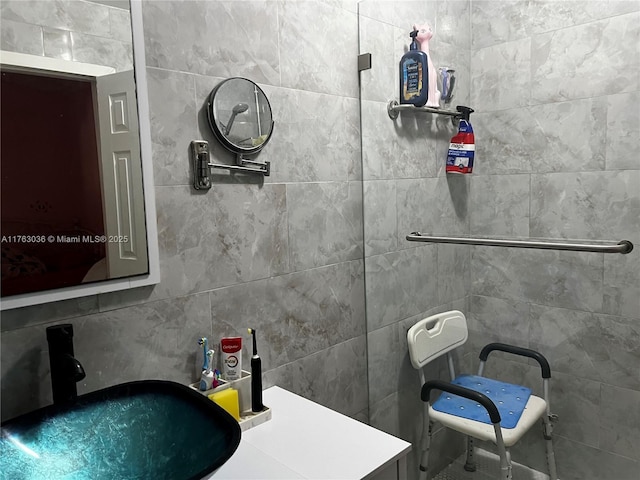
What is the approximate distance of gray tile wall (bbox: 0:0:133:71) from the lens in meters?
0.99

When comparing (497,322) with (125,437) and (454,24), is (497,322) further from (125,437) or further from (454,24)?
(125,437)

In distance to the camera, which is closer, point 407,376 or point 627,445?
point 627,445

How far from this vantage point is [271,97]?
59.1 inches

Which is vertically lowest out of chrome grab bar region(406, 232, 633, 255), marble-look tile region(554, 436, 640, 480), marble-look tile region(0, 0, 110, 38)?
marble-look tile region(554, 436, 640, 480)

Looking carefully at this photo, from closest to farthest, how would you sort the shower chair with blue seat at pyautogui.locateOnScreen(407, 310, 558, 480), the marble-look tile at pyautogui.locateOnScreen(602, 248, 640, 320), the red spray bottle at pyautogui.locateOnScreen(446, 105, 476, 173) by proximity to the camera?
the marble-look tile at pyautogui.locateOnScreen(602, 248, 640, 320), the shower chair with blue seat at pyautogui.locateOnScreen(407, 310, 558, 480), the red spray bottle at pyautogui.locateOnScreen(446, 105, 476, 173)

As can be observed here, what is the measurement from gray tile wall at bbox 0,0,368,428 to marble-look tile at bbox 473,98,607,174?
48 centimetres

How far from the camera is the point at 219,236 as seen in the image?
139 cm

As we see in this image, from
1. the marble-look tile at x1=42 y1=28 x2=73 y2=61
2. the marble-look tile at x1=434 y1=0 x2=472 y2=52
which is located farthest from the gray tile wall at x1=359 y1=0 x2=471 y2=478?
the marble-look tile at x1=42 y1=28 x2=73 y2=61

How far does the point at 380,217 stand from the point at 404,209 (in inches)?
3.8

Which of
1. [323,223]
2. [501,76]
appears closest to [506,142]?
[501,76]

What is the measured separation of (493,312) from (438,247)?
29cm

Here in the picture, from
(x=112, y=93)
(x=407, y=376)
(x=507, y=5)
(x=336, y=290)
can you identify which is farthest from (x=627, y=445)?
(x=112, y=93)

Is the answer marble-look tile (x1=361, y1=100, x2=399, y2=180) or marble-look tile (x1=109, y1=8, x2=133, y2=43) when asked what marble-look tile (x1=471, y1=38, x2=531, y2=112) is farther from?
marble-look tile (x1=109, y1=8, x2=133, y2=43)

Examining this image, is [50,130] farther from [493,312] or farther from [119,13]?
[493,312]
